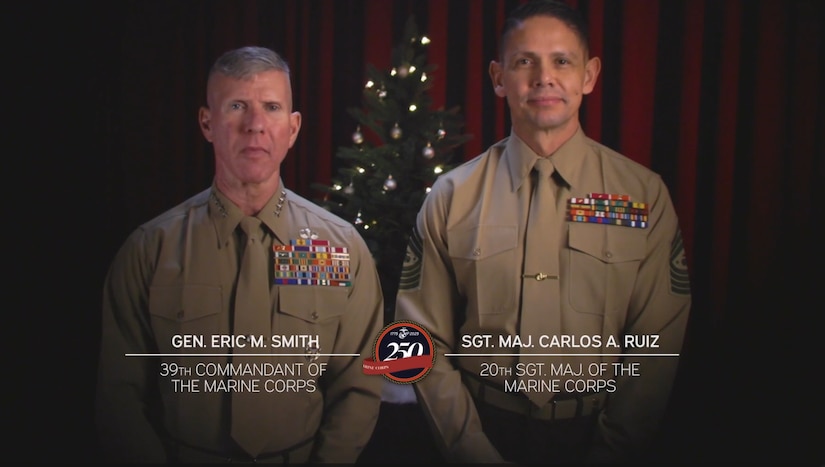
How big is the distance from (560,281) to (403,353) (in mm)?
562

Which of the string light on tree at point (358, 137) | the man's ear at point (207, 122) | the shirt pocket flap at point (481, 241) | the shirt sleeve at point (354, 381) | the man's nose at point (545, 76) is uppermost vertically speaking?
the man's nose at point (545, 76)

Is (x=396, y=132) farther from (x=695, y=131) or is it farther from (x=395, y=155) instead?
(x=695, y=131)

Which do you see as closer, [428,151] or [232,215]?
[232,215]

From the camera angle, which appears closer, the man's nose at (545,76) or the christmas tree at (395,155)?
the man's nose at (545,76)

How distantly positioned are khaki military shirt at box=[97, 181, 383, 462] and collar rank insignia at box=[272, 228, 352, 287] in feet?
0.05

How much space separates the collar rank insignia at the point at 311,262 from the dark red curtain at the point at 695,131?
0.66 metres

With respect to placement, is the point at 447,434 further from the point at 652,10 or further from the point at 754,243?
the point at 652,10

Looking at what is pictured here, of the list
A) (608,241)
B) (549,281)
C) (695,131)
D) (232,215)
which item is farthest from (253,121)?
(695,131)

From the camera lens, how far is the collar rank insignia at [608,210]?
2.34m

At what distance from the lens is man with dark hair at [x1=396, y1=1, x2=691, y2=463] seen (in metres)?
2.32

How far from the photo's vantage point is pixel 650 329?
2.32m

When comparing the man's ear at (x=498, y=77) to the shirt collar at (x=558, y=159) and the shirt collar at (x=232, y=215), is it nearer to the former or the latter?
the shirt collar at (x=558, y=159)

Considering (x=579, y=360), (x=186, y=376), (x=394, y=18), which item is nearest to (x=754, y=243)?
(x=579, y=360)

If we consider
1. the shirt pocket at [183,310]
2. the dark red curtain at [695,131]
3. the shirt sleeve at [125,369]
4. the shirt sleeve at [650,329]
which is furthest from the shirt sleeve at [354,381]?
the dark red curtain at [695,131]
